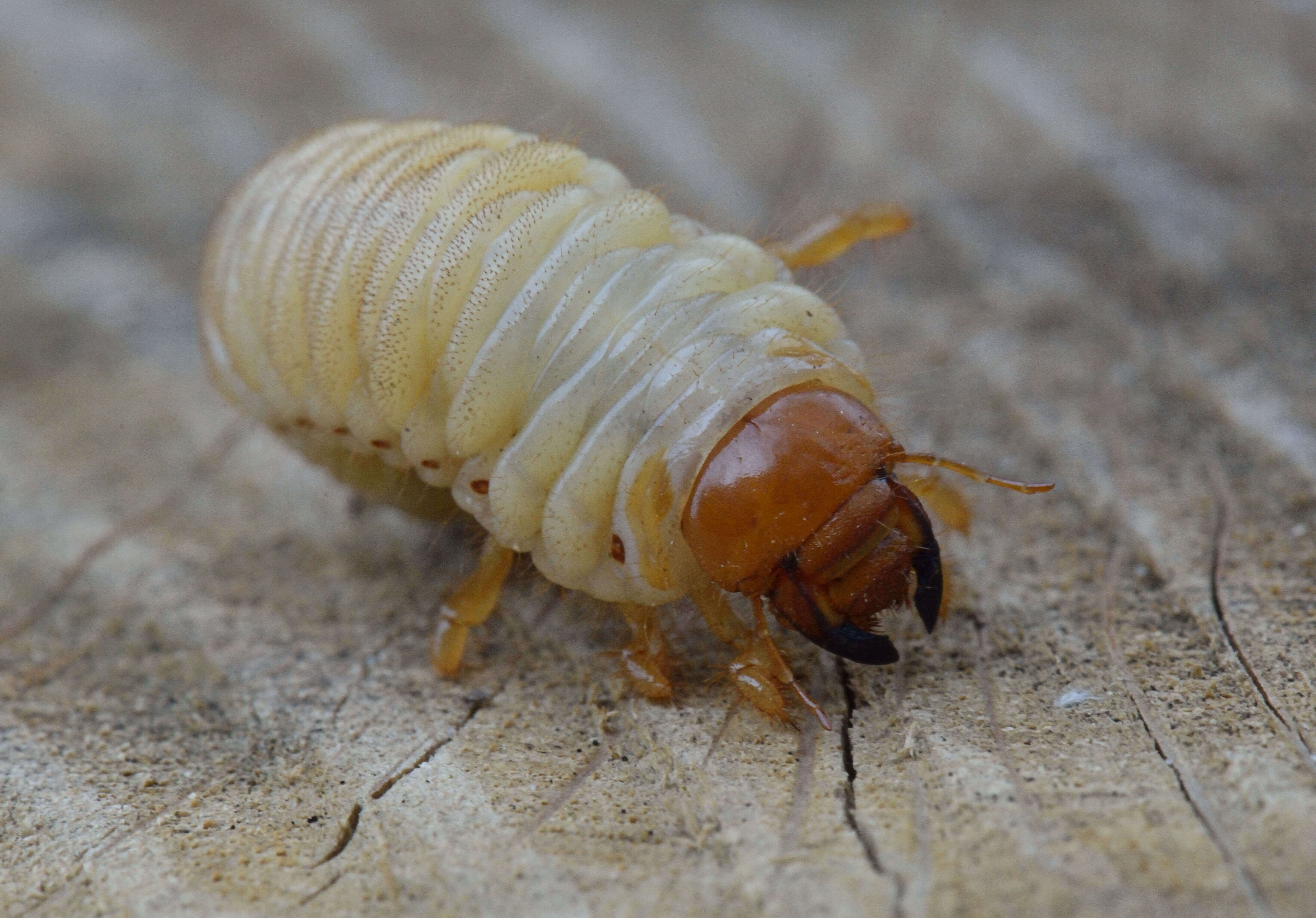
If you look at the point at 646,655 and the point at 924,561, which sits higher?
the point at 924,561

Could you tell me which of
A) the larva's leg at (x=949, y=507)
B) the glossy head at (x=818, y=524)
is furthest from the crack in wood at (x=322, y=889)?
the larva's leg at (x=949, y=507)

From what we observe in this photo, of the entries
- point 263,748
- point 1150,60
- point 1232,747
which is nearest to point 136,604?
point 263,748

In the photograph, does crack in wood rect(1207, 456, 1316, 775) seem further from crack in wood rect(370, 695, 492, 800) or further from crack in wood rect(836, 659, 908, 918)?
crack in wood rect(370, 695, 492, 800)

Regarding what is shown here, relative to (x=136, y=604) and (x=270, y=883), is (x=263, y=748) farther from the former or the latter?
(x=136, y=604)

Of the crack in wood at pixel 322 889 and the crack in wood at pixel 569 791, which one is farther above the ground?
the crack in wood at pixel 569 791

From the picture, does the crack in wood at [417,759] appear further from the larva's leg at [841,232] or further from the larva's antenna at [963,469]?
the larva's leg at [841,232]

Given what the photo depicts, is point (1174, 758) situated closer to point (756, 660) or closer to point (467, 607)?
point (756, 660)

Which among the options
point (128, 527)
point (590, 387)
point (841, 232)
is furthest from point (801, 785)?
point (128, 527)
